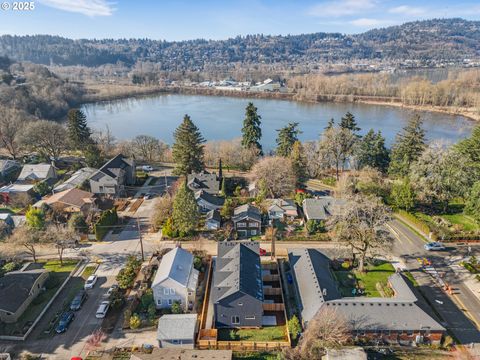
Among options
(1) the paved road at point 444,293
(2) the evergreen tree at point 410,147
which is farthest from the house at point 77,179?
(2) the evergreen tree at point 410,147

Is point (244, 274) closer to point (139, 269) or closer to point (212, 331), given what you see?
point (212, 331)

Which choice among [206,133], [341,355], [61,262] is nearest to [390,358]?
[341,355]

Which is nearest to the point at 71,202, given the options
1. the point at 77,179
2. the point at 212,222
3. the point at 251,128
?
the point at 77,179

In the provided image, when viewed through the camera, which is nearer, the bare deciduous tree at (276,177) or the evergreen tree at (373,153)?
the bare deciduous tree at (276,177)

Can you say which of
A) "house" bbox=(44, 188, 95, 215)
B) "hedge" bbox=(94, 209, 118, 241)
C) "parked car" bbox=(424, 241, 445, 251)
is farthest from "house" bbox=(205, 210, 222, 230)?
"parked car" bbox=(424, 241, 445, 251)

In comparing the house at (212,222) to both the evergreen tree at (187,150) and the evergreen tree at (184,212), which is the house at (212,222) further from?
the evergreen tree at (187,150)

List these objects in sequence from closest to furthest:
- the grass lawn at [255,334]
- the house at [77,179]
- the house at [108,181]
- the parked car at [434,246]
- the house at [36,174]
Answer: the grass lawn at [255,334], the parked car at [434,246], the house at [108,181], the house at [77,179], the house at [36,174]

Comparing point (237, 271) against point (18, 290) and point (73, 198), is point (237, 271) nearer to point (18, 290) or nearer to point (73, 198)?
point (18, 290)
